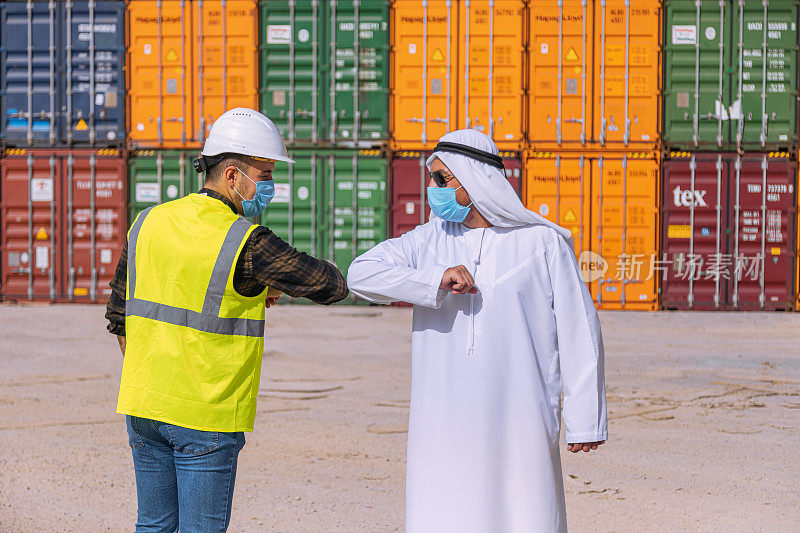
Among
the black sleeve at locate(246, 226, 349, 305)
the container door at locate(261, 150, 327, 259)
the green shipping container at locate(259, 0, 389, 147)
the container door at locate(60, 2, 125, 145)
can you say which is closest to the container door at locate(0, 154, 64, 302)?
the container door at locate(60, 2, 125, 145)

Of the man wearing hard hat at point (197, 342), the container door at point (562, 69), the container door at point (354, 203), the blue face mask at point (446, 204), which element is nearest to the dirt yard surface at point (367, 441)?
the man wearing hard hat at point (197, 342)

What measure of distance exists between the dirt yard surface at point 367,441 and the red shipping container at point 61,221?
3.96 meters

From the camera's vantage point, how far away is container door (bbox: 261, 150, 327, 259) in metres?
15.5

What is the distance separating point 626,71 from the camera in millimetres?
14953

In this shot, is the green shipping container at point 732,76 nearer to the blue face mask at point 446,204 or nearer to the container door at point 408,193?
the container door at point 408,193

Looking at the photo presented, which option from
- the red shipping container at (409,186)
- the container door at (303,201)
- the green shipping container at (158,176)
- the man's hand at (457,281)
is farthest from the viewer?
the green shipping container at (158,176)

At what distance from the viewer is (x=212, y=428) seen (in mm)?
2691

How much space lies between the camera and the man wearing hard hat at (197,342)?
2.69m

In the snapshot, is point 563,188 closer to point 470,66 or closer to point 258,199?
point 470,66

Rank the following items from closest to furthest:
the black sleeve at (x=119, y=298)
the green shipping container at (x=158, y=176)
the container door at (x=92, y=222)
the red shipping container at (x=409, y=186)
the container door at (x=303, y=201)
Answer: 1. the black sleeve at (x=119, y=298)
2. the red shipping container at (x=409, y=186)
3. the container door at (x=303, y=201)
4. the green shipping container at (x=158, y=176)
5. the container door at (x=92, y=222)

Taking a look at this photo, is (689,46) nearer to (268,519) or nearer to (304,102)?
(304,102)

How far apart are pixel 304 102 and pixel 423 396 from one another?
12878 millimetres

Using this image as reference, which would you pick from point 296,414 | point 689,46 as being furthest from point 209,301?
point 689,46

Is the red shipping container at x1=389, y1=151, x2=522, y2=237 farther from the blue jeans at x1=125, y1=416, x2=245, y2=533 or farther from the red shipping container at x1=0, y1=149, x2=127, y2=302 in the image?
the blue jeans at x1=125, y1=416, x2=245, y2=533
